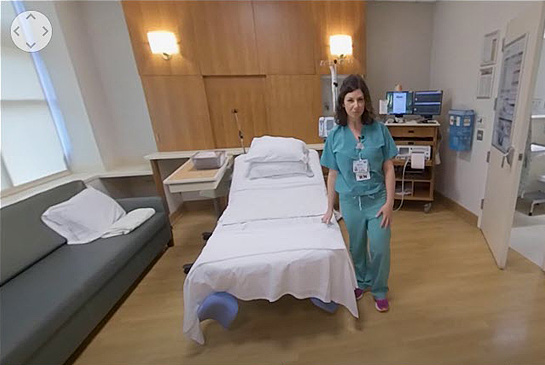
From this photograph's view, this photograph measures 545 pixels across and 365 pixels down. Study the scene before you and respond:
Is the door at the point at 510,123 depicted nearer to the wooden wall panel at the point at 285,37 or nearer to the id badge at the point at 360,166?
the id badge at the point at 360,166

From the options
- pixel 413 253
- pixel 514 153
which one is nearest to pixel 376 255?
pixel 413 253

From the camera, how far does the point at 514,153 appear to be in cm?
177

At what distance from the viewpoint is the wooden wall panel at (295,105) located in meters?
3.09

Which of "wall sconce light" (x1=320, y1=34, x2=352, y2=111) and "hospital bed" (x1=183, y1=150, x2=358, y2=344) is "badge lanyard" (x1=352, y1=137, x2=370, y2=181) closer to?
"hospital bed" (x1=183, y1=150, x2=358, y2=344)

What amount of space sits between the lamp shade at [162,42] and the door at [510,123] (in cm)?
302

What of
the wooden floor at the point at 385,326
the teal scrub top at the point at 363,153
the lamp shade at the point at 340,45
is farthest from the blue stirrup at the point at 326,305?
the lamp shade at the point at 340,45

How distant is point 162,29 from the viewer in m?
2.83

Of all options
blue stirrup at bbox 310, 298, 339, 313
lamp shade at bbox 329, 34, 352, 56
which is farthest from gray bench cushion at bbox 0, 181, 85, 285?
lamp shade at bbox 329, 34, 352, 56

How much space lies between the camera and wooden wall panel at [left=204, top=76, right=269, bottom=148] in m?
3.10

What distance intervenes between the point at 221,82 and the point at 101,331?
2639mm

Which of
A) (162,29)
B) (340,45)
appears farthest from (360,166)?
(162,29)

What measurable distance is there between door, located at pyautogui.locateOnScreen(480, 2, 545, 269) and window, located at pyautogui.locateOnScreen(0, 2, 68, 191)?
4100mm

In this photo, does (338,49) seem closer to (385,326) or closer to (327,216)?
(327,216)

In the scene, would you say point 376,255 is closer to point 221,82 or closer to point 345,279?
point 345,279
